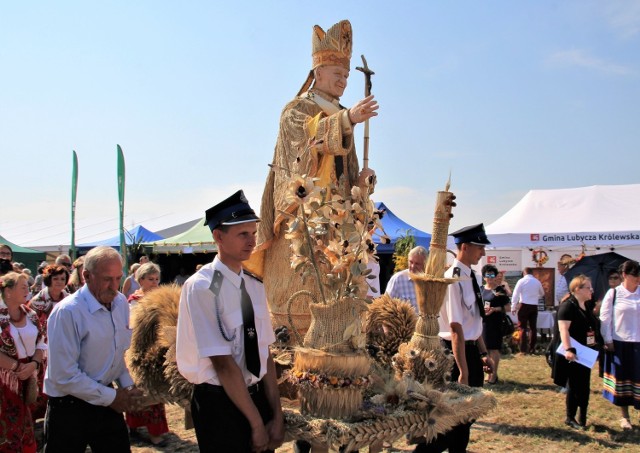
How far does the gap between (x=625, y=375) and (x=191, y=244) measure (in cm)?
1096

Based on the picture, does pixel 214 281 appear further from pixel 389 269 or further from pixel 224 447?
pixel 389 269

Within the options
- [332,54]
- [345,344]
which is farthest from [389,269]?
[345,344]

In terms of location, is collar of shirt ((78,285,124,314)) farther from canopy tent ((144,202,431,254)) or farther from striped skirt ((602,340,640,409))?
canopy tent ((144,202,431,254))

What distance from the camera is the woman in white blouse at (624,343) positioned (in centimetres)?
621

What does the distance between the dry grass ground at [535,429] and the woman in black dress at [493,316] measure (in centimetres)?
44

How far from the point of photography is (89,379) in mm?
2863

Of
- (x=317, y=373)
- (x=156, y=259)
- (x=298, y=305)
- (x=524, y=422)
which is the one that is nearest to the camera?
(x=317, y=373)

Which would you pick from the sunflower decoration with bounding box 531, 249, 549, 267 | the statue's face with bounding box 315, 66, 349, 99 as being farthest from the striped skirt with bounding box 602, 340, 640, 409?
the sunflower decoration with bounding box 531, 249, 549, 267

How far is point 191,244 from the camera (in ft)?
48.4

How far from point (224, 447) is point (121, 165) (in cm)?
1295

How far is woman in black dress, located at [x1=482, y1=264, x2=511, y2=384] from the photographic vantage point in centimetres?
820

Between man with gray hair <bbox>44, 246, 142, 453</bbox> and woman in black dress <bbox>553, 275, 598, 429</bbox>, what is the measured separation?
4700 millimetres

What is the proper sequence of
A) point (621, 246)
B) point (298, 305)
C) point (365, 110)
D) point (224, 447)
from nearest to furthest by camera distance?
point (224, 447) < point (365, 110) < point (298, 305) < point (621, 246)

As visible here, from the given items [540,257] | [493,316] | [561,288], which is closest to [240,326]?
[493,316]
